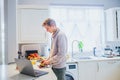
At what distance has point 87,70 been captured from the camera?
3.56 metres

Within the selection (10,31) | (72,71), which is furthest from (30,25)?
(72,71)

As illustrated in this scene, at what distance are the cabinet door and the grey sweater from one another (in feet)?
3.95

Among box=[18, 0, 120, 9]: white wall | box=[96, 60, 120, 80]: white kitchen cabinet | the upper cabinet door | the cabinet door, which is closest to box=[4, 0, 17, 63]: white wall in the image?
the upper cabinet door

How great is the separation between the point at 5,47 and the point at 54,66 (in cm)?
131

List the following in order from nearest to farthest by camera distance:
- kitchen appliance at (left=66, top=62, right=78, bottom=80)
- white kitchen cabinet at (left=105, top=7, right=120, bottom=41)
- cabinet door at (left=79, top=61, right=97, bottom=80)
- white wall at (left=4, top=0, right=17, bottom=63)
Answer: white wall at (left=4, top=0, right=17, bottom=63) → kitchen appliance at (left=66, top=62, right=78, bottom=80) → cabinet door at (left=79, top=61, right=97, bottom=80) → white kitchen cabinet at (left=105, top=7, right=120, bottom=41)

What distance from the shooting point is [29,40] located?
142 inches

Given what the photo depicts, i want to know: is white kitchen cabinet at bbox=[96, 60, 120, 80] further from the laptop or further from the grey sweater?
the laptop

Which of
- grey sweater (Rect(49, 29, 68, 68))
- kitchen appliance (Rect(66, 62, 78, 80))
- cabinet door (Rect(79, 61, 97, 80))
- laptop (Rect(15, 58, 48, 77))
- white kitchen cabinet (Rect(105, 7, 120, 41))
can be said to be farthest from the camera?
white kitchen cabinet (Rect(105, 7, 120, 41))

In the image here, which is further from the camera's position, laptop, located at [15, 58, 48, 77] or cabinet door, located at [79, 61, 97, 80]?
cabinet door, located at [79, 61, 97, 80]

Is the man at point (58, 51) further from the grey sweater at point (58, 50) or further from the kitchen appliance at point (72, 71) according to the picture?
the kitchen appliance at point (72, 71)

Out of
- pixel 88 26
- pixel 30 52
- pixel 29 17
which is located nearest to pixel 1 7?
pixel 29 17

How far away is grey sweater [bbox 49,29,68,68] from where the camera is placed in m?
2.34

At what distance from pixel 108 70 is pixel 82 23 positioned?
4.65 ft

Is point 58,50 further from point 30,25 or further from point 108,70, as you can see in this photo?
point 108,70
